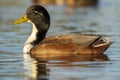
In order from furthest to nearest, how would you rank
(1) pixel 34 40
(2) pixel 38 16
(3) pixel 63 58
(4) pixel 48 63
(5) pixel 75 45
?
1. (2) pixel 38 16
2. (1) pixel 34 40
3. (5) pixel 75 45
4. (3) pixel 63 58
5. (4) pixel 48 63

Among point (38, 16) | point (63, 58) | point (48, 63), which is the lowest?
point (63, 58)

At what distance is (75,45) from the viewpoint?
58.2ft

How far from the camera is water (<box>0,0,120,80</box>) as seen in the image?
14.1m

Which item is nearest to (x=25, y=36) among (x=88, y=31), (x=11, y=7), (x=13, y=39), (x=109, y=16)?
(x=13, y=39)

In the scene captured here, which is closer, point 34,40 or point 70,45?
point 70,45

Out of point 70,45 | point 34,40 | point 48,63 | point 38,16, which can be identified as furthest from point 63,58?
point 38,16

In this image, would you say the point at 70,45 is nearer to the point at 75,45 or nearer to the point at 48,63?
the point at 75,45

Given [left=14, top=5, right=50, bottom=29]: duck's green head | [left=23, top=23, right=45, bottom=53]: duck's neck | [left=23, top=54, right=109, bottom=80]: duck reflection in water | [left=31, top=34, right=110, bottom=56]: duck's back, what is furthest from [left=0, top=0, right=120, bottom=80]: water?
[left=14, top=5, right=50, bottom=29]: duck's green head

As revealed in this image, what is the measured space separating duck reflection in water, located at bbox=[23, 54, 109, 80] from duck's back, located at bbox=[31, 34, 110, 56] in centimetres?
24

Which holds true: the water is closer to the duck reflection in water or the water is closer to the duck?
the duck reflection in water

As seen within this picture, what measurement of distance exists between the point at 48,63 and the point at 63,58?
1.09 metres

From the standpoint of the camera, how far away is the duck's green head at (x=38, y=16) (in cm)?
1905

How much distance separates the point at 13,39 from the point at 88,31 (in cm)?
439


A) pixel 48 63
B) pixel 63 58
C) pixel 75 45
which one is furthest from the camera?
pixel 75 45
